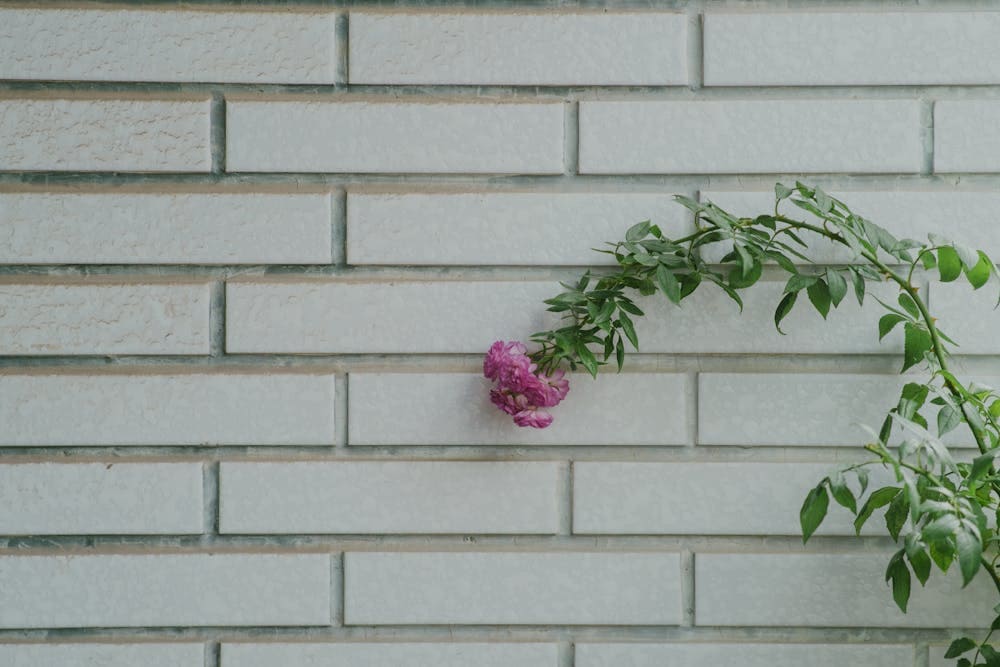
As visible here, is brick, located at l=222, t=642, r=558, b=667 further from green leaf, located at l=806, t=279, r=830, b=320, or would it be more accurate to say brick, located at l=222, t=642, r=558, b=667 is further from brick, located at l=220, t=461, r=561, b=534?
green leaf, located at l=806, t=279, r=830, b=320

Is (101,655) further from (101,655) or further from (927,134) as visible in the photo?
(927,134)

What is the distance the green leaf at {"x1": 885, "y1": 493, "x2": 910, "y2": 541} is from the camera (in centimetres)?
102

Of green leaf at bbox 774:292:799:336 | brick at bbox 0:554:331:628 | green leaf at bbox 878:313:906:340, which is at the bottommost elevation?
brick at bbox 0:554:331:628

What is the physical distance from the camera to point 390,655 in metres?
1.12

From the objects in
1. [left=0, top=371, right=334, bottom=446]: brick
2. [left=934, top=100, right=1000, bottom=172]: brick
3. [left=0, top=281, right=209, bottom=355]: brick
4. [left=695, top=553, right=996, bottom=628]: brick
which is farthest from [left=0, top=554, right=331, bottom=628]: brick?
[left=934, top=100, right=1000, bottom=172]: brick

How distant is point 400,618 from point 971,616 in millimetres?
790

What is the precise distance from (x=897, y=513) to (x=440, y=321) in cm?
64

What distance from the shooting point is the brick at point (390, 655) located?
3.67ft

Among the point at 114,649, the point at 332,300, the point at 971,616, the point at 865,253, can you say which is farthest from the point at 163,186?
the point at 971,616

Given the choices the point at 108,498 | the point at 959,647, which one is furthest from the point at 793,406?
the point at 108,498

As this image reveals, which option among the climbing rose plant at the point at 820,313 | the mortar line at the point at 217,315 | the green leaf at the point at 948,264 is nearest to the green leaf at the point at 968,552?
the climbing rose plant at the point at 820,313

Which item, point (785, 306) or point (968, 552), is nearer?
point (968, 552)

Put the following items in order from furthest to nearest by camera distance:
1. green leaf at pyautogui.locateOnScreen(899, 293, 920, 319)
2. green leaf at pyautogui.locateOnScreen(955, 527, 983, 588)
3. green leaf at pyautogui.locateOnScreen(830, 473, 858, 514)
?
green leaf at pyautogui.locateOnScreen(899, 293, 920, 319)
green leaf at pyautogui.locateOnScreen(830, 473, 858, 514)
green leaf at pyautogui.locateOnScreen(955, 527, 983, 588)

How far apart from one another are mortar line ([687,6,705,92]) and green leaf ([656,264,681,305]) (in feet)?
0.91
